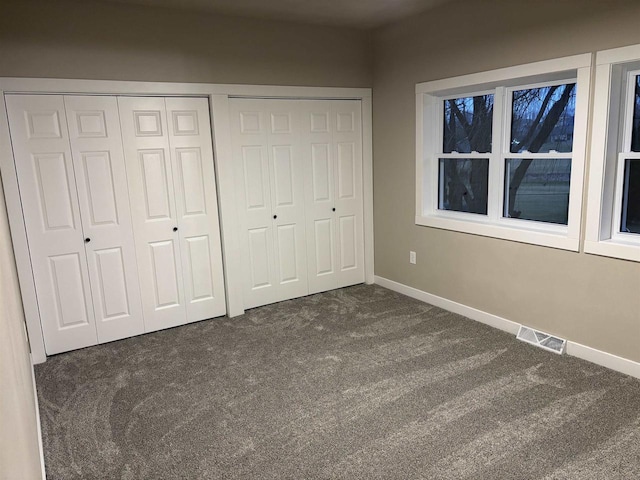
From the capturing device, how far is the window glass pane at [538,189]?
332cm

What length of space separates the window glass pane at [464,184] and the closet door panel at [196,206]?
2.12 metres

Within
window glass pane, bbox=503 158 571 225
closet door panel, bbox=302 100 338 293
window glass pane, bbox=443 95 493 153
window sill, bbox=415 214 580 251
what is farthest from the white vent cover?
closet door panel, bbox=302 100 338 293

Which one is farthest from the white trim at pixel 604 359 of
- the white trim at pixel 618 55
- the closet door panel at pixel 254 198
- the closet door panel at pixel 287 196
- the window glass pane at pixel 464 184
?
the closet door panel at pixel 254 198

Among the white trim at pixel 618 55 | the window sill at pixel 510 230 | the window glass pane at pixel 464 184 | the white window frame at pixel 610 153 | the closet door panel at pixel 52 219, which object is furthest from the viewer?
the window glass pane at pixel 464 184

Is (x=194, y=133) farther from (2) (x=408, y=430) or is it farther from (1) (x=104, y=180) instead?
(2) (x=408, y=430)

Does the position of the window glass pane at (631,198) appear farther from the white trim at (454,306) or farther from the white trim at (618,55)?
the white trim at (454,306)

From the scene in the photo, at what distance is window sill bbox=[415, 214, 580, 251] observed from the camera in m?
→ 3.21

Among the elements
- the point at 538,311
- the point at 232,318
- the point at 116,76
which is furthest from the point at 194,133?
the point at 538,311

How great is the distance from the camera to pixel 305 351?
3465 mm

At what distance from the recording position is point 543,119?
3.42 metres

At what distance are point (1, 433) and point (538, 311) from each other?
343cm

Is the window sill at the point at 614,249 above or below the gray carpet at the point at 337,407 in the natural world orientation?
above

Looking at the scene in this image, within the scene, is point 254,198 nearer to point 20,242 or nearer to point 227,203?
point 227,203

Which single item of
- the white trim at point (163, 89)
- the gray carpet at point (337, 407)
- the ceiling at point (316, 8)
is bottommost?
the gray carpet at point (337, 407)
